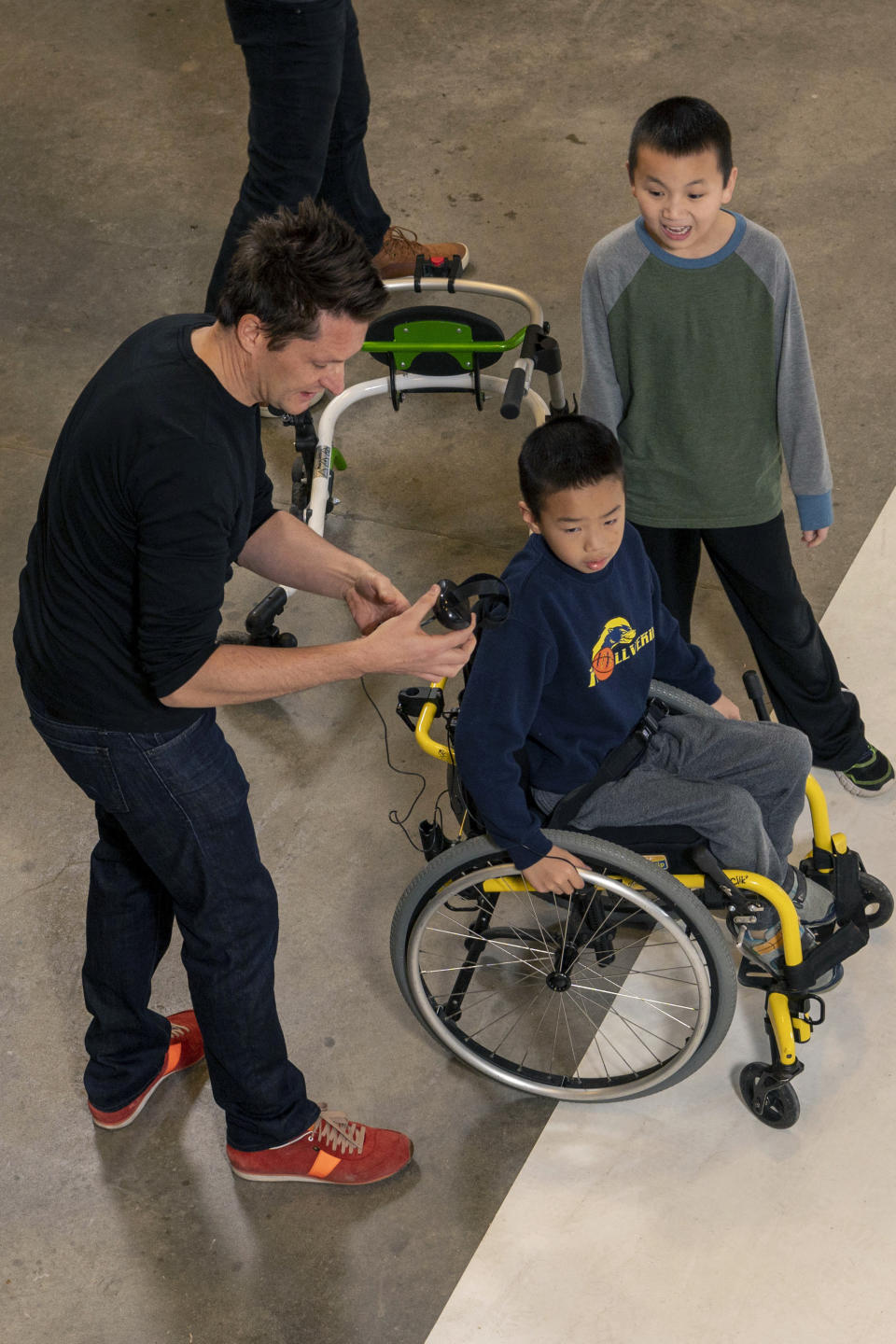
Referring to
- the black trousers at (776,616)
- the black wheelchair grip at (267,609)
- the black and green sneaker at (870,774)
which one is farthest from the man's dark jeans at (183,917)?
the black and green sneaker at (870,774)

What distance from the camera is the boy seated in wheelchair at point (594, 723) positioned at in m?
1.77

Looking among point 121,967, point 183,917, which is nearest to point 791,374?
point 183,917

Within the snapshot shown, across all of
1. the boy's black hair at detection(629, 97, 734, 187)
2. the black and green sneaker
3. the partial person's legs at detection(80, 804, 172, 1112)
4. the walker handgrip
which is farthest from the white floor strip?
the boy's black hair at detection(629, 97, 734, 187)

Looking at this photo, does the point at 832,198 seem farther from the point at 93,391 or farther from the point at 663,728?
the point at 93,391

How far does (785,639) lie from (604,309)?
67 cm

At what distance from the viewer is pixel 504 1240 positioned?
1.99 meters

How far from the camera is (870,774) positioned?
2480 mm

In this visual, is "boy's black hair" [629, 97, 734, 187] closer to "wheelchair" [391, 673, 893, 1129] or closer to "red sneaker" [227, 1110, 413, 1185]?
"wheelchair" [391, 673, 893, 1129]

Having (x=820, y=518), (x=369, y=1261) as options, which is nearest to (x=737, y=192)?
(x=820, y=518)

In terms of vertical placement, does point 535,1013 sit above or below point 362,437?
below

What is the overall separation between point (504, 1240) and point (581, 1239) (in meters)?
0.11

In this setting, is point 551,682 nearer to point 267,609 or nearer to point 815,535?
point 815,535

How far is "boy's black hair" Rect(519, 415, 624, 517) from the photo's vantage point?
1.75 m

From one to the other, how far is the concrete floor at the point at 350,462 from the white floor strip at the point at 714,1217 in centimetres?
4
